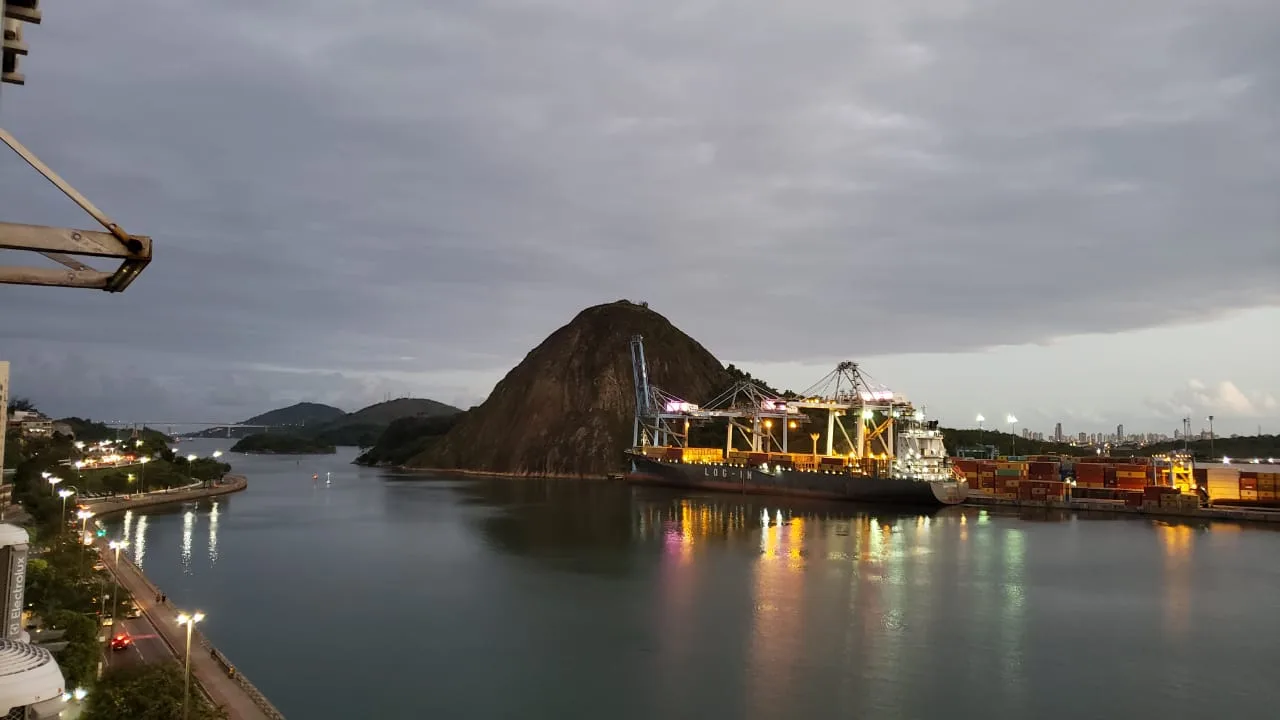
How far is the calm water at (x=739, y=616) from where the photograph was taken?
21.7 m

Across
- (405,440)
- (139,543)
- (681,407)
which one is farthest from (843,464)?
(405,440)

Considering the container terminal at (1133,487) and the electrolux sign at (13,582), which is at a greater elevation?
the electrolux sign at (13,582)

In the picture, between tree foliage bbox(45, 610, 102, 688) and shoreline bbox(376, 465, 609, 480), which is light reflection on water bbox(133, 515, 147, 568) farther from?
shoreline bbox(376, 465, 609, 480)

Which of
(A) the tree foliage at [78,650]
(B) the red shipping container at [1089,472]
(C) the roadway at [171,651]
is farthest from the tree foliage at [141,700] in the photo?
(B) the red shipping container at [1089,472]

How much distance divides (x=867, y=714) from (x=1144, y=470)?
72106 mm

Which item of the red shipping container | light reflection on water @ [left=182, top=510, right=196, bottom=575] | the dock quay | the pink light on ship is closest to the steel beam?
light reflection on water @ [left=182, top=510, right=196, bottom=575]

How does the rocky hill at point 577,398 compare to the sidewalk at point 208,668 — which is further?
the rocky hill at point 577,398

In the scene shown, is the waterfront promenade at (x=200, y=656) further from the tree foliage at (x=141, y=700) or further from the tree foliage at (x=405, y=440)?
the tree foliage at (x=405, y=440)

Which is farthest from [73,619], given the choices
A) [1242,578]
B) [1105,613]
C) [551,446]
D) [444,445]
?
[444,445]

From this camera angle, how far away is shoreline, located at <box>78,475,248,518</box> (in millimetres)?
62656

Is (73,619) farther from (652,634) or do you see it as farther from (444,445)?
(444,445)

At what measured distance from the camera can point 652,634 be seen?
28141 millimetres

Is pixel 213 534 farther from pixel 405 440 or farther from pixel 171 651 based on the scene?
pixel 405 440

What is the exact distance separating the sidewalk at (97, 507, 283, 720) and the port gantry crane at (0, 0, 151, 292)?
47.6 ft
